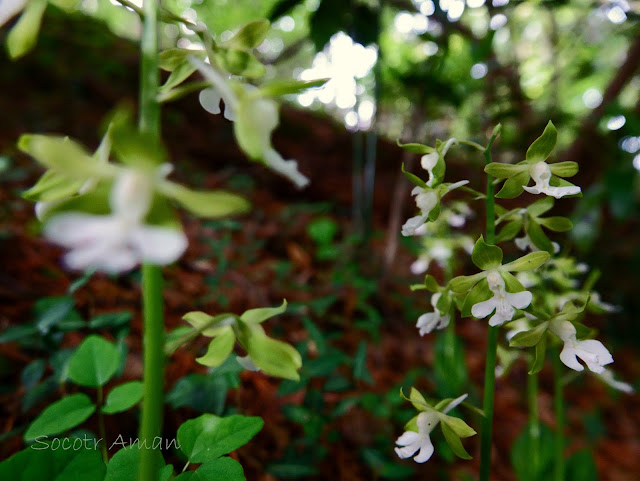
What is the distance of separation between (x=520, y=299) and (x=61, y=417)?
80cm

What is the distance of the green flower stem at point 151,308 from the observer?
525 millimetres

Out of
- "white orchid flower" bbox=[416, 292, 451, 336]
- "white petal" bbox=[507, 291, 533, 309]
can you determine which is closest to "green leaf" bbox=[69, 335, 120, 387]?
"white orchid flower" bbox=[416, 292, 451, 336]

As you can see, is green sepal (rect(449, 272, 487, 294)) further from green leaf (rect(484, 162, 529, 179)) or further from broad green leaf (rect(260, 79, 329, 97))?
broad green leaf (rect(260, 79, 329, 97))

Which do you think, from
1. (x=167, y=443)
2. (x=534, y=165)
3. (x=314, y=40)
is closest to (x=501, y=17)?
(x=314, y=40)

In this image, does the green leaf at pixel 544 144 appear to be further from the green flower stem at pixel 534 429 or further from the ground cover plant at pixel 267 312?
the green flower stem at pixel 534 429

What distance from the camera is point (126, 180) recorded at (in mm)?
422

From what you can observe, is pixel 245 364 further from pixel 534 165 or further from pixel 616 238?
pixel 616 238

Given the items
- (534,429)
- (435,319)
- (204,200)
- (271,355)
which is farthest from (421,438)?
(534,429)

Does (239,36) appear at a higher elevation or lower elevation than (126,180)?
higher

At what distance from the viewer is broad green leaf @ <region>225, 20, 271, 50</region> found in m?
0.64

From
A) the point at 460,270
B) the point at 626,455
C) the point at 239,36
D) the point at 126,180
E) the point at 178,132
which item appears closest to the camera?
the point at 126,180

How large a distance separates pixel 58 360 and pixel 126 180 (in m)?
0.75

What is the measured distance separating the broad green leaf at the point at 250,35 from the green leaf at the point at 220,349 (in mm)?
451

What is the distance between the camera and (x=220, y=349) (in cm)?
66
